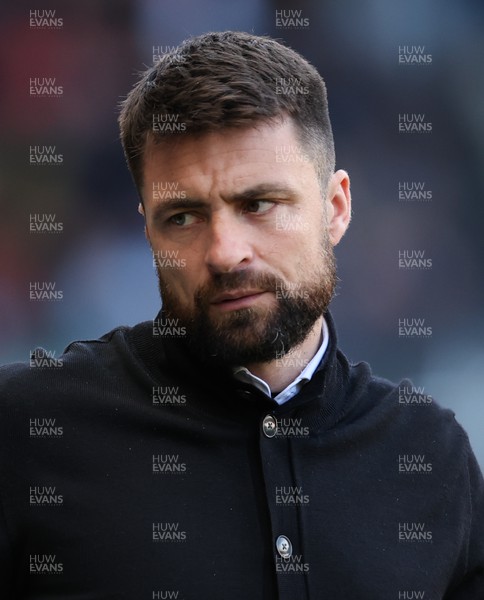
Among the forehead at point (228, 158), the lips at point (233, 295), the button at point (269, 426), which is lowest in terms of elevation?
the button at point (269, 426)

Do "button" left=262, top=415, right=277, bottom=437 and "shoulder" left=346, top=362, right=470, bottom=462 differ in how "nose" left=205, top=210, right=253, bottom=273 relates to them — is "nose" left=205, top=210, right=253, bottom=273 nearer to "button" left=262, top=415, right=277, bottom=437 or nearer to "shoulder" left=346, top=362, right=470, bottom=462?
"button" left=262, top=415, right=277, bottom=437

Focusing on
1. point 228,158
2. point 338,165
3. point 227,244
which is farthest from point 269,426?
point 338,165

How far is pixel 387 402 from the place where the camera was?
1744mm

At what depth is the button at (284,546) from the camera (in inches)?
56.2

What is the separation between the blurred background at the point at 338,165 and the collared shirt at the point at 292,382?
6.04ft

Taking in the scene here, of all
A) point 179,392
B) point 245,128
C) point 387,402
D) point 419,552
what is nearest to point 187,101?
point 245,128

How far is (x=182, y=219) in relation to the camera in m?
1.56

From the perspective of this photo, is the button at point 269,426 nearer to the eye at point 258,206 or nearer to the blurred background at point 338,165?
the eye at point 258,206

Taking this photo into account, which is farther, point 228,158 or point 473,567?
point 473,567

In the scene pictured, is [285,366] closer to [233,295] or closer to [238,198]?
[233,295]

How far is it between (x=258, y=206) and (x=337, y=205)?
0.29m

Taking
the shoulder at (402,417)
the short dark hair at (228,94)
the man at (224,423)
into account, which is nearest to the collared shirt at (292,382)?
the man at (224,423)

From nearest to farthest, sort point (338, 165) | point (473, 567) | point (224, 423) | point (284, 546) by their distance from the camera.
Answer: point (284, 546)
point (224, 423)
point (473, 567)
point (338, 165)

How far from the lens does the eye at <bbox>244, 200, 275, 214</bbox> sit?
1539 millimetres
